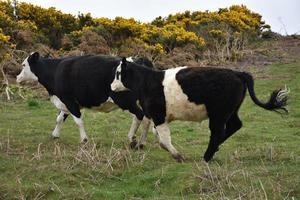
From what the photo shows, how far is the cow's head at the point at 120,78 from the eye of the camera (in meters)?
10.5

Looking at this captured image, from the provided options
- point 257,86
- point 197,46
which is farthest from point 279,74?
point 197,46

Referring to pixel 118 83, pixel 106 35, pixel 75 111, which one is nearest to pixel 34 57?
pixel 75 111

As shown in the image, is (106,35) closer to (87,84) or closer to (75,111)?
(75,111)

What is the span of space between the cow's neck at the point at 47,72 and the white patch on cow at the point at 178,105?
12.8ft

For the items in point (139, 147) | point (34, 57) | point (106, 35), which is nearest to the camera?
point (139, 147)

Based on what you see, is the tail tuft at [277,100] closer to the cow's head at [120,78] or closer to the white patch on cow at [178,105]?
the white patch on cow at [178,105]

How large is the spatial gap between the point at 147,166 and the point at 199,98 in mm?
1368

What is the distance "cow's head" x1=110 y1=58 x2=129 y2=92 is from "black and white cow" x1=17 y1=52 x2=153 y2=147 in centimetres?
40

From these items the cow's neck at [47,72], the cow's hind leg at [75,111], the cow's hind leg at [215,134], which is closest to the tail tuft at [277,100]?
the cow's hind leg at [215,134]

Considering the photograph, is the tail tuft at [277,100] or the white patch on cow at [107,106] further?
the white patch on cow at [107,106]

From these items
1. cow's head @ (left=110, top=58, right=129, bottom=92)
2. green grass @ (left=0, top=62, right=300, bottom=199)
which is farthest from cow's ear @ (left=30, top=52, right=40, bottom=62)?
cow's head @ (left=110, top=58, right=129, bottom=92)

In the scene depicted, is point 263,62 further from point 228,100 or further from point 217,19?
point 228,100

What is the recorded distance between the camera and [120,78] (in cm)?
1060

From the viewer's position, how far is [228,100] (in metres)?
9.20
